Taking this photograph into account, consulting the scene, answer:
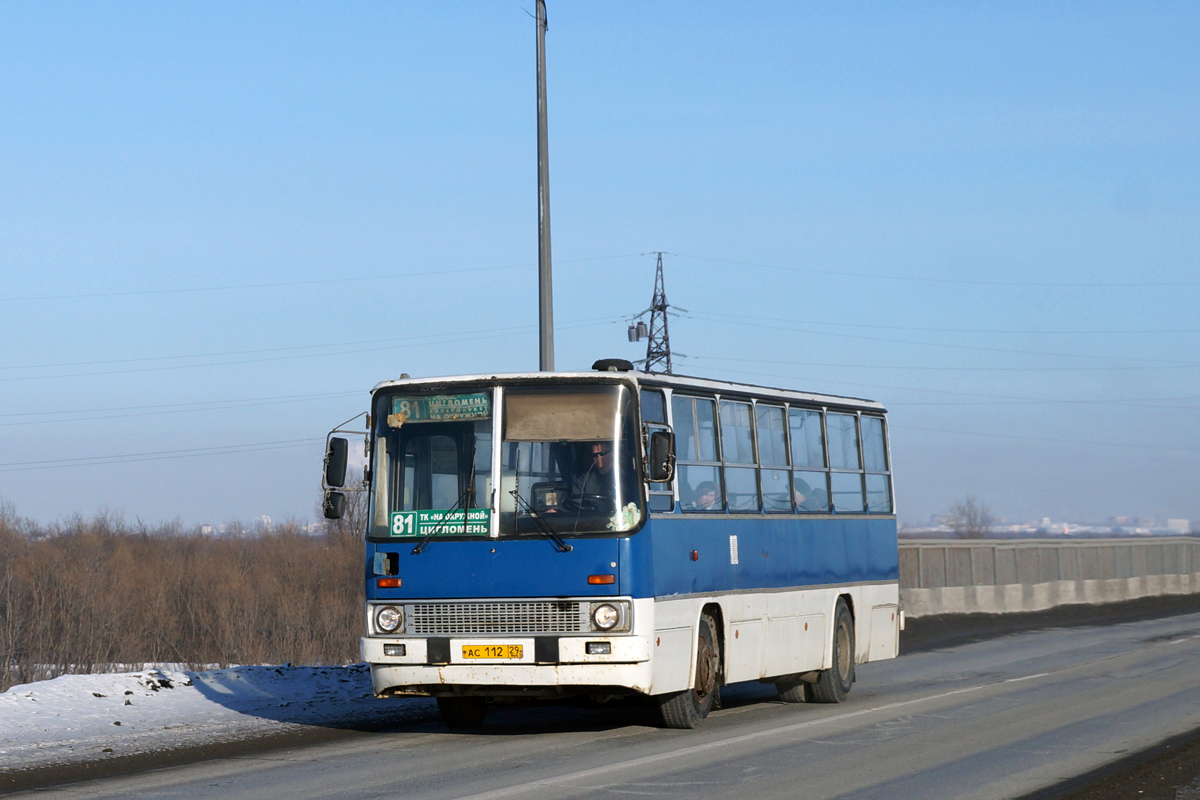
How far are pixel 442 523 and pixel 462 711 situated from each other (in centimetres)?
212

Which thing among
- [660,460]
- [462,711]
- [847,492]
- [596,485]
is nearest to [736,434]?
[660,460]

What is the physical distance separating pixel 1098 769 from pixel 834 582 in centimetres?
576

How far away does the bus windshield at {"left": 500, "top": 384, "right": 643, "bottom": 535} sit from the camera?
1238cm

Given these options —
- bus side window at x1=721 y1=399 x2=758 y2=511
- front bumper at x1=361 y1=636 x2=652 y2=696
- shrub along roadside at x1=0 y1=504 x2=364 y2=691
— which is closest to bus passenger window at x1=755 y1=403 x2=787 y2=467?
bus side window at x1=721 y1=399 x2=758 y2=511

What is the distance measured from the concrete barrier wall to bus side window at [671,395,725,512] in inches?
716

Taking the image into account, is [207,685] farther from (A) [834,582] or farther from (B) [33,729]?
(A) [834,582]

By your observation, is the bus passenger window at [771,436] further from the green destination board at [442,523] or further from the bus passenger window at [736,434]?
the green destination board at [442,523]

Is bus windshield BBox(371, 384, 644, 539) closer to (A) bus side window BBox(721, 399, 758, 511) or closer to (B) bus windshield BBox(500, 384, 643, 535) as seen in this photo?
(B) bus windshield BBox(500, 384, 643, 535)

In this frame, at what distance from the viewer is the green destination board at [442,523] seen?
12.6 m

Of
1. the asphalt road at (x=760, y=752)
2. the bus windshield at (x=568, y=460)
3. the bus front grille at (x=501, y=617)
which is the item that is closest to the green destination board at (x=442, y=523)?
the bus windshield at (x=568, y=460)

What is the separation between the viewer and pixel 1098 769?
10656 millimetres

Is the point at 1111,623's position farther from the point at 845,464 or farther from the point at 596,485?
the point at 596,485

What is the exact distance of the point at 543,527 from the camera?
1238 cm

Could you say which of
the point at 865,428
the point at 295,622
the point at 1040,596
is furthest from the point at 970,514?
the point at 865,428
